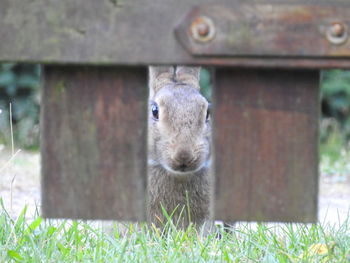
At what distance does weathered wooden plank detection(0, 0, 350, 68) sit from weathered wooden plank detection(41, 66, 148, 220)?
0.20 ft

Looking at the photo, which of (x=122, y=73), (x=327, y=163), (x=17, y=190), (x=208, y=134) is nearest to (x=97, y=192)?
(x=122, y=73)

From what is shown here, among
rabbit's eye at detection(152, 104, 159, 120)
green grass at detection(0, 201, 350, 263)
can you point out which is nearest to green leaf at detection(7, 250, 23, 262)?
green grass at detection(0, 201, 350, 263)

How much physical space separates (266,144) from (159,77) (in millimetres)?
2523

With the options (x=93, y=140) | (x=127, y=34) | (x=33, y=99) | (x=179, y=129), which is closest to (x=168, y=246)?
(x=179, y=129)

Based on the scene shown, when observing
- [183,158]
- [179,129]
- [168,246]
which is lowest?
[168,246]

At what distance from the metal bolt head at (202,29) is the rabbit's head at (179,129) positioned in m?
1.73

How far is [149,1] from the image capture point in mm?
1234

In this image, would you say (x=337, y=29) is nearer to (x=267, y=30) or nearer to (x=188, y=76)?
(x=267, y=30)

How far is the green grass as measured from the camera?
2.14 metres

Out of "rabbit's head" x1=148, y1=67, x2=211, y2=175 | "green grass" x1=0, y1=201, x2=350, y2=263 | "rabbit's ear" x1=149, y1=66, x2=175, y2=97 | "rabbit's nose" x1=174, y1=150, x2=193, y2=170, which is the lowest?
"green grass" x1=0, y1=201, x2=350, y2=263

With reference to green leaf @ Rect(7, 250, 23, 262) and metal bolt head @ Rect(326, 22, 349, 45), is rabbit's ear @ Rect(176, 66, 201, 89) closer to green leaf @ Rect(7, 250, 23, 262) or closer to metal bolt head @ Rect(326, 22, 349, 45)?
green leaf @ Rect(7, 250, 23, 262)

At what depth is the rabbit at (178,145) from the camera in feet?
9.94

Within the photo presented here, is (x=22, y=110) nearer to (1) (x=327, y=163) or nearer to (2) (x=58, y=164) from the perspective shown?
(1) (x=327, y=163)

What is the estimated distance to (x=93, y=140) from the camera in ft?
4.24
